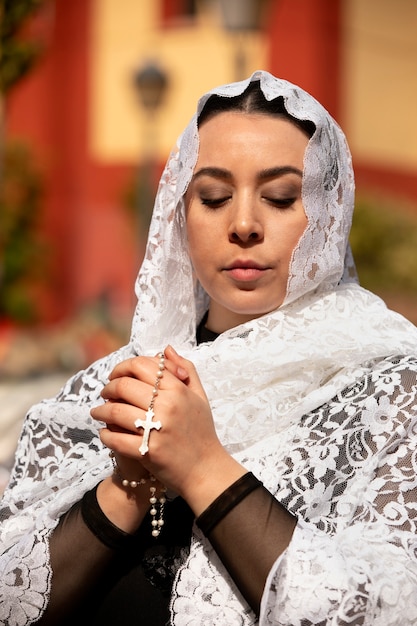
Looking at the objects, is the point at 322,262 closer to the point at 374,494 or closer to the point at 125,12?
the point at 374,494

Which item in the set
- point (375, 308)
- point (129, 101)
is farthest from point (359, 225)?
point (375, 308)

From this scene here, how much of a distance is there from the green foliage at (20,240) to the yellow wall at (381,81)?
5.01 metres

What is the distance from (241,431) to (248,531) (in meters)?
0.36

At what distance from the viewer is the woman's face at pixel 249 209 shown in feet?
6.95

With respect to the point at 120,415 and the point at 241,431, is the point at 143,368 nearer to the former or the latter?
the point at 120,415

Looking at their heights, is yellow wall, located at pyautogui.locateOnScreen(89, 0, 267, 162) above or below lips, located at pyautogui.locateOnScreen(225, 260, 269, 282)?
below

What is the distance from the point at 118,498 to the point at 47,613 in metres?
0.29

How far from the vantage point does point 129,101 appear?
607 inches

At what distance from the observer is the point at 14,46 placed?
6.12 meters

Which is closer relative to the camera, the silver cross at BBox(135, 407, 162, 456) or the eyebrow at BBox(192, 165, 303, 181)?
the silver cross at BBox(135, 407, 162, 456)

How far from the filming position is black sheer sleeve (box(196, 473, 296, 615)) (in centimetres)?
177

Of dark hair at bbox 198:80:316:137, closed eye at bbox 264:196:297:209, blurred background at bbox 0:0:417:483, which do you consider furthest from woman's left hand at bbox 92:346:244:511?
blurred background at bbox 0:0:417:483

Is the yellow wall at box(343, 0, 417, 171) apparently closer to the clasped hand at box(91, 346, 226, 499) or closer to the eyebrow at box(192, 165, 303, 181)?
the eyebrow at box(192, 165, 303, 181)

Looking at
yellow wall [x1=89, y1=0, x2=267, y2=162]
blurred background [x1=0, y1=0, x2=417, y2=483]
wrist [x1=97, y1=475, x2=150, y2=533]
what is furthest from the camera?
yellow wall [x1=89, y1=0, x2=267, y2=162]
